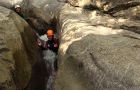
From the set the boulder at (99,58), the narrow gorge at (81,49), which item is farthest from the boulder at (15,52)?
the boulder at (99,58)

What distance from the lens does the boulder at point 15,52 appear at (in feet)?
34.1

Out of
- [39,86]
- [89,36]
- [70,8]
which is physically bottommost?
[39,86]

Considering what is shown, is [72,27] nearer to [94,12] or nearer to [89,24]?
[89,24]

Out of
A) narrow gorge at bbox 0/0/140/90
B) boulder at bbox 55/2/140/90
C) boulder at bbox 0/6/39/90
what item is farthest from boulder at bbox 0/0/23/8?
boulder at bbox 55/2/140/90

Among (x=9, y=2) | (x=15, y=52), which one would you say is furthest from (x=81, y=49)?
(x=9, y=2)

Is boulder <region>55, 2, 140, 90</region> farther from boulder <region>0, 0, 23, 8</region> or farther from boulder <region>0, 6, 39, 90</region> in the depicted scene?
boulder <region>0, 0, 23, 8</region>

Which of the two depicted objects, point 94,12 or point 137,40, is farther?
point 94,12

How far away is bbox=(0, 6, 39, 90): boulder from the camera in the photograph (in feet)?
34.1

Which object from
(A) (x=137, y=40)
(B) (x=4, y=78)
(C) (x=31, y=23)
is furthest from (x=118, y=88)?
(C) (x=31, y=23)

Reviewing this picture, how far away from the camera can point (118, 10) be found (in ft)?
42.4

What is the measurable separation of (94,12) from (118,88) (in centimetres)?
704

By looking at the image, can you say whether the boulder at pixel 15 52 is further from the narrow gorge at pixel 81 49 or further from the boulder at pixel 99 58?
the boulder at pixel 99 58

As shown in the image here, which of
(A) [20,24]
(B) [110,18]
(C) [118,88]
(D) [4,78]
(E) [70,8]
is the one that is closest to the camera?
(C) [118,88]

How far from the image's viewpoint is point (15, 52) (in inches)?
449
